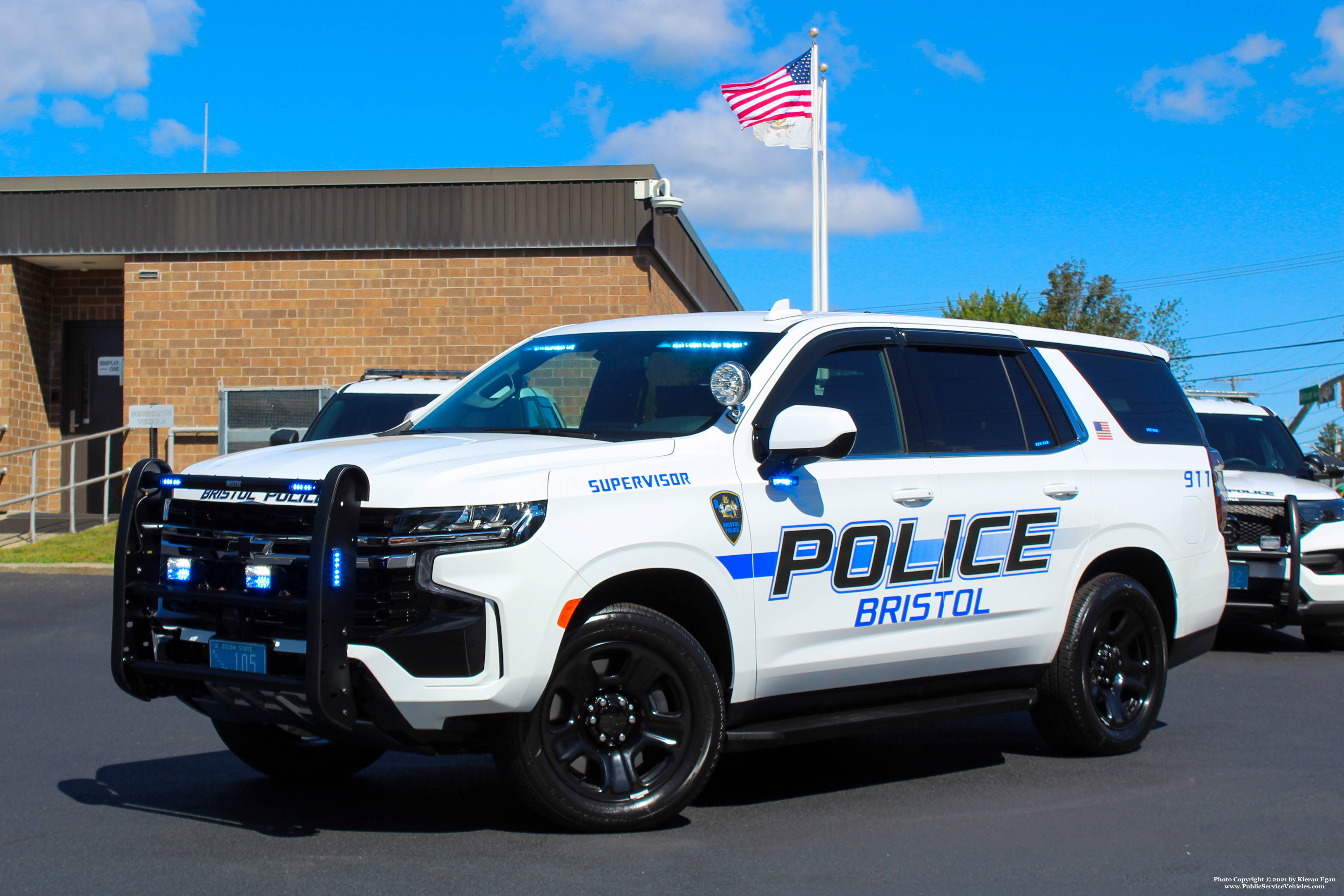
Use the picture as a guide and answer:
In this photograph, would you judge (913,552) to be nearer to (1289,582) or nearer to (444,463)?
(444,463)

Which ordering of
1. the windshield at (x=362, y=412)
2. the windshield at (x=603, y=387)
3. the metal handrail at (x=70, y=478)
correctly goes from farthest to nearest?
the metal handrail at (x=70, y=478) → the windshield at (x=362, y=412) → the windshield at (x=603, y=387)

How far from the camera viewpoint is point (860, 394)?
5961 millimetres

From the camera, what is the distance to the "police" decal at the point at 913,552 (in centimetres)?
542

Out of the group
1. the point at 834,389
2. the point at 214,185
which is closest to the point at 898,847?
the point at 834,389

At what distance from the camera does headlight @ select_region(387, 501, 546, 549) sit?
455cm

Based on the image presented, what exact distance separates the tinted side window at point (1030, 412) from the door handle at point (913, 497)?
858 mm

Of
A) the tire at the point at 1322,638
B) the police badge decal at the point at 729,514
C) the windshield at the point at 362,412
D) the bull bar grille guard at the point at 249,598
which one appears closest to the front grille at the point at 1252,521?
Answer: the tire at the point at 1322,638

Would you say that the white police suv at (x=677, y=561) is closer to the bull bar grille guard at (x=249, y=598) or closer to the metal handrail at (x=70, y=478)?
the bull bar grille guard at (x=249, y=598)

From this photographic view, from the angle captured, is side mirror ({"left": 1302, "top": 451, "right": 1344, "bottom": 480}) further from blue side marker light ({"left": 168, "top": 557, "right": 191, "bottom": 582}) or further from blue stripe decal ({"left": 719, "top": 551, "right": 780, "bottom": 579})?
blue side marker light ({"left": 168, "top": 557, "right": 191, "bottom": 582})

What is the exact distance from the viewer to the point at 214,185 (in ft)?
67.6

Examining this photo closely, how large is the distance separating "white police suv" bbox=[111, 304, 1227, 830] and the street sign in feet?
43.4

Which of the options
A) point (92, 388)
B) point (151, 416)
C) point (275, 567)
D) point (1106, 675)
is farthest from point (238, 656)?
point (92, 388)

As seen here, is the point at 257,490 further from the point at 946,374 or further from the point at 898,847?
the point at 946,374

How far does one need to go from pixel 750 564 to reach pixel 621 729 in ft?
2.59
